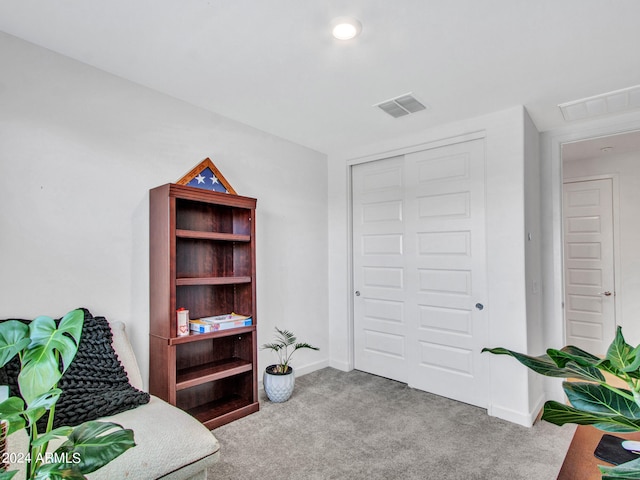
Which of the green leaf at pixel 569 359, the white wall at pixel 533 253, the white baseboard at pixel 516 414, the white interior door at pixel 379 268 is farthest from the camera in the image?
the white interior door at pixel 379 268

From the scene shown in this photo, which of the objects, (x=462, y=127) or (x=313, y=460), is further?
(x=462, y=127)

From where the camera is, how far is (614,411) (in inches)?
25.8

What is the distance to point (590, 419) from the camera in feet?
2.20

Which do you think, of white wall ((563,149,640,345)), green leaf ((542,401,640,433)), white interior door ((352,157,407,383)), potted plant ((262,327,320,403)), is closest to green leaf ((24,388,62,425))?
green leaf ((542,401,640,433))

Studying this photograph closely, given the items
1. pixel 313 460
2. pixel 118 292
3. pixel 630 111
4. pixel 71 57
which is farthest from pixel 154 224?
pixel 630 111

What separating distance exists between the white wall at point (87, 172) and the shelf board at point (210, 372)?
0.31 meters

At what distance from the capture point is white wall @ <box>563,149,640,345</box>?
4.04m

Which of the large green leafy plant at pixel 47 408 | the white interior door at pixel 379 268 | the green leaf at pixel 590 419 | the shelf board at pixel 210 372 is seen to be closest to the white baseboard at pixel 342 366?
the white interior door at pixel 379 268

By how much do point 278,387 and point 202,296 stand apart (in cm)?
98

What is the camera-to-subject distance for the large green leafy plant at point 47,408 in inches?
23.5

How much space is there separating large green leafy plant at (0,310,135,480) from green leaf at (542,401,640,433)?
753mm

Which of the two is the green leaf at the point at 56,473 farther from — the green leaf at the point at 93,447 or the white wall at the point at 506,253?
the white wall at the point at 506,253

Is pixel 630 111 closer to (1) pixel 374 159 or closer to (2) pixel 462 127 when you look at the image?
(2) pixel 462 127

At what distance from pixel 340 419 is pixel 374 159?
95.8 inches
